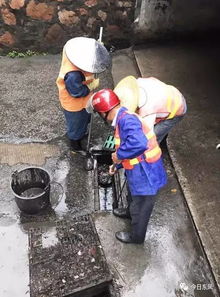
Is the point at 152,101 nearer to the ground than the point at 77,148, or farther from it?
farther from it

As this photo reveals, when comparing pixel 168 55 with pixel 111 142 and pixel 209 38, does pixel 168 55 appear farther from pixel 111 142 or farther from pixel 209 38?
pixel 111 142

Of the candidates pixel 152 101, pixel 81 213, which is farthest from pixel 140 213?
pixel 152 101

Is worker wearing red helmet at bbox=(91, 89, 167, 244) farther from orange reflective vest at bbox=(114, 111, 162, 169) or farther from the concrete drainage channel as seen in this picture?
the concrete drainage channel

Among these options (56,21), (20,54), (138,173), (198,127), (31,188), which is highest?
(138,173)

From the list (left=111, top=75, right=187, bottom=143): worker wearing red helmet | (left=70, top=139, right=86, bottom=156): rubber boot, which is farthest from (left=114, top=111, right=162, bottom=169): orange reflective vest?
(left=70, top=139, right=86, bottom=156): rubber boot

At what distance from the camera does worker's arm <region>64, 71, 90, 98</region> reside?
4.98m

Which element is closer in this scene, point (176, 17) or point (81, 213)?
point (81, 213)

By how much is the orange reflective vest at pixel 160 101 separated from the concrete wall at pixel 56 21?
3398 millimetres

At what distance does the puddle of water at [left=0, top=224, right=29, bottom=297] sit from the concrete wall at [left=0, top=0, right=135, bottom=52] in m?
4.32

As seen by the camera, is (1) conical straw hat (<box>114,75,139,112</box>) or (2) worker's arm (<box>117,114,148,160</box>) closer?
(2) worker's arm (<box>117,114,148,160</box>)

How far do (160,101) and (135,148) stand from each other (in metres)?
1.11

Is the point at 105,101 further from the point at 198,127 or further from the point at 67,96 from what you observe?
the point at 198,127

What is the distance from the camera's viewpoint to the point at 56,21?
24.9 feet

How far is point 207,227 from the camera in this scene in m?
4.68
